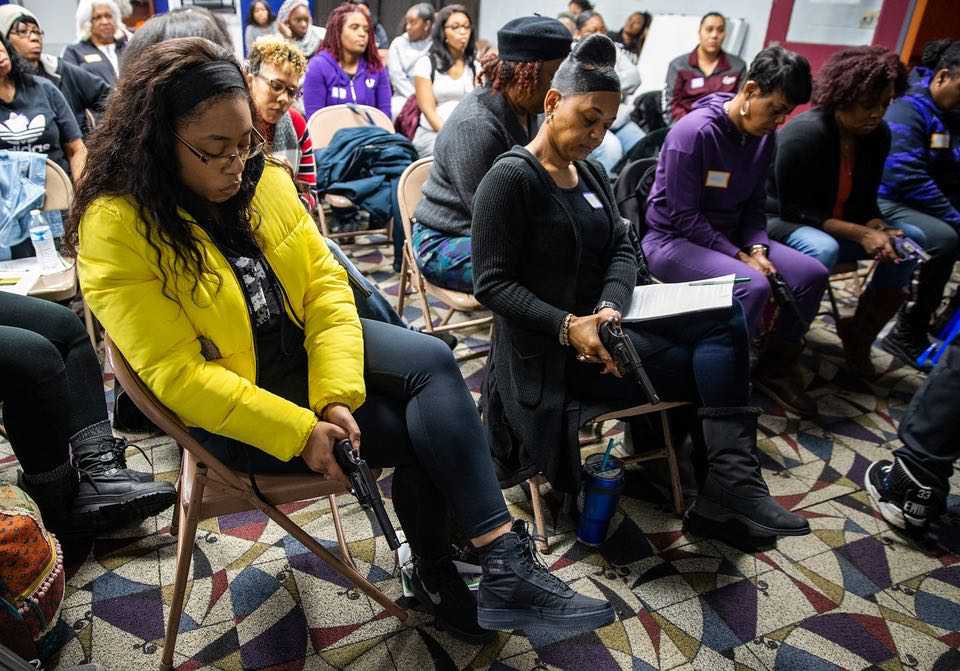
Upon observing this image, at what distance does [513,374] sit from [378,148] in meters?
2.41

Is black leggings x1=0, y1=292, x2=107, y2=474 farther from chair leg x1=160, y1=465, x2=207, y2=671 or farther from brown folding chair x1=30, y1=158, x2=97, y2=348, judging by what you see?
chair leg x1=160, y1=465, x2=207, y2=671

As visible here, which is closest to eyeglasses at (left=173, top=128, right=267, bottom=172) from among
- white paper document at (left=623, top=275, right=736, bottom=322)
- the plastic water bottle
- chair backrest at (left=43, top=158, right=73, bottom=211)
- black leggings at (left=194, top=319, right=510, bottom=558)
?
black leggings at (left=194, top=319, right=510, bottom=558)

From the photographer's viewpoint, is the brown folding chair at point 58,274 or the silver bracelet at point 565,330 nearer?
the silver bracelet at point 565,330

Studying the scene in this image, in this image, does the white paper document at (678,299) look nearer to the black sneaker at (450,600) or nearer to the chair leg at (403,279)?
the black sneaker at (450,600)

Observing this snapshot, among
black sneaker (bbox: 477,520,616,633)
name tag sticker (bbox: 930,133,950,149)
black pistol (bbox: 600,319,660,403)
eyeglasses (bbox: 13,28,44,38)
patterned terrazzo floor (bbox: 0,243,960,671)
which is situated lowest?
patterned terrazzo floor (bbox: 0,243,960,671)

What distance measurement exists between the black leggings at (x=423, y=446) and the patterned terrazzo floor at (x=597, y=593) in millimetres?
361

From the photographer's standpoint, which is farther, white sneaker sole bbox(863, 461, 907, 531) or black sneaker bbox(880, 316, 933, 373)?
black sneaker bbox(880, 316, 933, 373)

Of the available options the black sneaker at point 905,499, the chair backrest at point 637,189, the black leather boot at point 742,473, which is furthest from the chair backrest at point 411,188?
the black sneaker at point 905,499

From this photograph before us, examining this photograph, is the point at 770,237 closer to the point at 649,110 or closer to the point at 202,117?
the point at 202,117

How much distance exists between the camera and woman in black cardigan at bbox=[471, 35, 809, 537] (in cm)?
175

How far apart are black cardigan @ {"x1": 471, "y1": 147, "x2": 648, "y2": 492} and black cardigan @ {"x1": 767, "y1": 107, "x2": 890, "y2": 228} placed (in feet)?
4.38

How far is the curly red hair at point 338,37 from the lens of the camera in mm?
4348

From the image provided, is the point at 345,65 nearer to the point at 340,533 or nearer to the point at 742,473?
the point at 340,533

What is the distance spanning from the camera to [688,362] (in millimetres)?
1959
